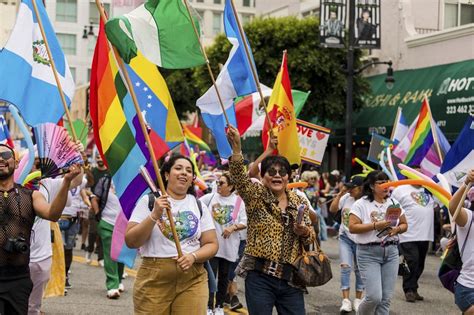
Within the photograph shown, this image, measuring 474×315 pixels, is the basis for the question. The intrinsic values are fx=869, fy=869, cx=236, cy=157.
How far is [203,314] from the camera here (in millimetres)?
6062

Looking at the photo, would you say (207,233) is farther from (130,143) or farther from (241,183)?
(130,143)

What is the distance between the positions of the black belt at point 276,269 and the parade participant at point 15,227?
1500 mm

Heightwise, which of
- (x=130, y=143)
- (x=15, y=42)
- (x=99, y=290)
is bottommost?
(x=99, y=290)

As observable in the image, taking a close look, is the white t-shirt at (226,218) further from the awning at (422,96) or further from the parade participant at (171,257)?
the awning at (422,96)

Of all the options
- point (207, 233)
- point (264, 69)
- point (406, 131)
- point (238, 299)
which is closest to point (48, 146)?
point (207, 233)

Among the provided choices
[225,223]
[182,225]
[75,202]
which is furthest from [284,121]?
[75,202]

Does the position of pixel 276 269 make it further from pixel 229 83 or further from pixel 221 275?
pixel 221 275

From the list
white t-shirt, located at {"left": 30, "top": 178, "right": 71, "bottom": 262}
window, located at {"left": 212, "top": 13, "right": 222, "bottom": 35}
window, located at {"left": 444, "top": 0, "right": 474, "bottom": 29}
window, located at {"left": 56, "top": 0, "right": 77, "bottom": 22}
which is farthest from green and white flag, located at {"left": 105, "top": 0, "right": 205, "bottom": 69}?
window, located at {"left": 56, "top": 0, "right": 77, "bottom": 22}

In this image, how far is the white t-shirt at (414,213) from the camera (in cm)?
1169

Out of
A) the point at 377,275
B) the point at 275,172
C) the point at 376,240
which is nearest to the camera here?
the point at 275,172

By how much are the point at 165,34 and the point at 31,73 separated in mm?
1654

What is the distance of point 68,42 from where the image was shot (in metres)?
68.6

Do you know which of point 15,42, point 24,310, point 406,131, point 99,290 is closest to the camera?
point 24,310

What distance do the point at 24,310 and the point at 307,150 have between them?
648 cm
